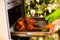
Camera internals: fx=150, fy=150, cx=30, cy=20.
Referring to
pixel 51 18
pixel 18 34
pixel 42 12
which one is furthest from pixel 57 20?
pixel 18 34

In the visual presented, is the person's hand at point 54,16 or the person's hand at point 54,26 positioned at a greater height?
the person's hand at point 54,16

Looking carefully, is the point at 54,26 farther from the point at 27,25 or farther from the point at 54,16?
the point at 27,25

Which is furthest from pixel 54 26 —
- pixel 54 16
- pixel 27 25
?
pixel 27 25

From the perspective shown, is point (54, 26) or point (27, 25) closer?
point (54, 26)

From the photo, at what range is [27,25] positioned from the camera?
1.11 metres

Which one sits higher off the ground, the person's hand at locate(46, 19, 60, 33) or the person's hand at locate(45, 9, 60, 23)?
the person's hand at locate(45, 9, 60, 23)

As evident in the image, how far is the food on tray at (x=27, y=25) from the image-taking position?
108 cm

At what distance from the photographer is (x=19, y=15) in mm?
1188

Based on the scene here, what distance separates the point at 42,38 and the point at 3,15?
0.29m

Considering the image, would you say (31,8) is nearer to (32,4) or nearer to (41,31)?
(32,4)

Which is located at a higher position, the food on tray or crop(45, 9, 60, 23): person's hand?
crop(45, 9, 60, 23): person's hand

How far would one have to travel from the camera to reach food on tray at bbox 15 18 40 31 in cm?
108

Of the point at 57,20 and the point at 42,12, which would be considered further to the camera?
the point at 42,12

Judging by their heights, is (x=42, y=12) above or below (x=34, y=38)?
above
